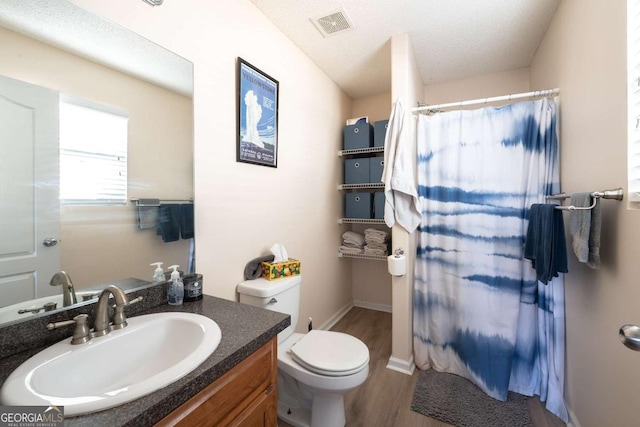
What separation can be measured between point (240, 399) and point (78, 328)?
536mm

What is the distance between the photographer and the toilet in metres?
1.26

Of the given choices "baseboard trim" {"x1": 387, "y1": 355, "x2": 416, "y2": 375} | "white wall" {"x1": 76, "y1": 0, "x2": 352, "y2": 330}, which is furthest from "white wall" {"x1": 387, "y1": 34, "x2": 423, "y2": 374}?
"white wall" {"x1": 76, "y1": 0, "x2": 352, "y2": 330}

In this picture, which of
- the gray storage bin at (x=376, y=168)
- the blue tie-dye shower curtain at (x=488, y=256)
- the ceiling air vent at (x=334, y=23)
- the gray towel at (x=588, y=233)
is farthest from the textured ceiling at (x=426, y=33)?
the gray towel at (x=588, y=233)

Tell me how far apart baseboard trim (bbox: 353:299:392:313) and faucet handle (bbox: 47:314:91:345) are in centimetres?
270

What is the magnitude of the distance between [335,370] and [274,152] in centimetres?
135

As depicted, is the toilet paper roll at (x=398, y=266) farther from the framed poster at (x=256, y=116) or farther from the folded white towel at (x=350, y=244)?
the framed poster at (x=256, y=116)

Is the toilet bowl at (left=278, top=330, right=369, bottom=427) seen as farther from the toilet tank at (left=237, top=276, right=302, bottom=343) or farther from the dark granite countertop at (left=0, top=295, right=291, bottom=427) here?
the dark granite countertop at (left=0, top=295, right=291, bottom=427)

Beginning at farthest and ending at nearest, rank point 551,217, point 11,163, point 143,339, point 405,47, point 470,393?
point 405,47 → point 470,393 → point 551,217 → point 143,339 → point 11,163

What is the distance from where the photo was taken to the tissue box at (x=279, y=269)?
158cm

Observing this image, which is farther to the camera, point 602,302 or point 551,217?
point 551,217

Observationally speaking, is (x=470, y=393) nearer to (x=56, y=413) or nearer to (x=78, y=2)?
(x=56, y=413)

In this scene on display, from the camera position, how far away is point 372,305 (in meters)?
3.05

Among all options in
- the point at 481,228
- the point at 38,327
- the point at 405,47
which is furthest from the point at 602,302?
the point at 38,327

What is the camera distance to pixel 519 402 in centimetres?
164
